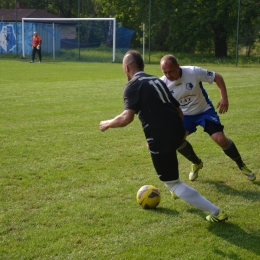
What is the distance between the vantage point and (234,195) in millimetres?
5566

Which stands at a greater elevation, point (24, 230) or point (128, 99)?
point (128, 99)

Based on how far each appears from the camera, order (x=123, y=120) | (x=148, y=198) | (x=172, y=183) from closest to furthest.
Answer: (x=123, y=120)
(x=172, y=183)
(x=148, y=198)

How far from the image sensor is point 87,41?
31078 millimetres

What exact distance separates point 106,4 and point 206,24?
13.1 meters

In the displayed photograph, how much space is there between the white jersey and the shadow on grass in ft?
6.21

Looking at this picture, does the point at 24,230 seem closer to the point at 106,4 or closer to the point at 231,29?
the point at 231,29

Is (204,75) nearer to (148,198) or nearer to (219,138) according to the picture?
(219,138)

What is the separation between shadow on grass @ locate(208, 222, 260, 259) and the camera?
4.18 metres

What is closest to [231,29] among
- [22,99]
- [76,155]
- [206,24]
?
[206,24]

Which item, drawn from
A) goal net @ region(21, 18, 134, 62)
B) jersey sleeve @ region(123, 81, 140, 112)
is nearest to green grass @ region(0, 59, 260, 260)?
jersey sleeve @ region(123, 81, 140, 112)

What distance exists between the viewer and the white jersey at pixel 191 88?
19.3 ft

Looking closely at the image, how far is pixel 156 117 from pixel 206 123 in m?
1.89

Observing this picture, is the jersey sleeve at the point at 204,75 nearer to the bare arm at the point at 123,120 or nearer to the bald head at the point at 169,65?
the bald head at the point at 169,65

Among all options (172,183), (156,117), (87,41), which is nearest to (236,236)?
(172,183)
